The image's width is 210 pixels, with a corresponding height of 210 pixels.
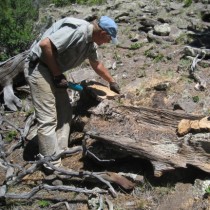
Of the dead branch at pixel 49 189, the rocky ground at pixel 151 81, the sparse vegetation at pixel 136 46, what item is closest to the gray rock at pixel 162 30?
the rocky ground at pixel 151 81

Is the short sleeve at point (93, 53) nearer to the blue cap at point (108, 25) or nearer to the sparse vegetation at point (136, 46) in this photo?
the blue cap at point (108, 25)

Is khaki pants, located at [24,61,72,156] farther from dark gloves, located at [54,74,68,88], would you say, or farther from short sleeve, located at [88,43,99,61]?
short sleeve, located at [88,43,99,61]

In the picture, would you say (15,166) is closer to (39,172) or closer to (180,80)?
(39,172)

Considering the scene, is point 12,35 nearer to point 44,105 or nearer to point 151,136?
point 44,105

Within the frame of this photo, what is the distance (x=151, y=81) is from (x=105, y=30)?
2836 millimetres

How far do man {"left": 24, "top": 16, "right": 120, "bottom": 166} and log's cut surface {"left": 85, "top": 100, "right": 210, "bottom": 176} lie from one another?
1.87ft

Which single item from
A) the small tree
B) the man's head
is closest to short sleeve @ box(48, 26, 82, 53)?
the man's head

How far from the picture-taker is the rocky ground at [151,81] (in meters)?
4.92

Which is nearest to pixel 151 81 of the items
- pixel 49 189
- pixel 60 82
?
pixel 60 82

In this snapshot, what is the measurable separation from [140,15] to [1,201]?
9.05m

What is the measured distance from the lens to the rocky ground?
4.92m

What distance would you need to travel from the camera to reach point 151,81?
7844mm

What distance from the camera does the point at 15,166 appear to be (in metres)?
5.60

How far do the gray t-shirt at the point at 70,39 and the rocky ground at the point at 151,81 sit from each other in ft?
3.95
